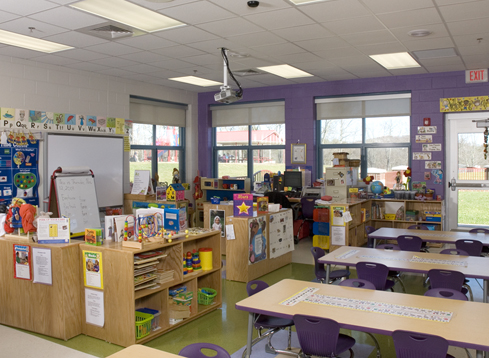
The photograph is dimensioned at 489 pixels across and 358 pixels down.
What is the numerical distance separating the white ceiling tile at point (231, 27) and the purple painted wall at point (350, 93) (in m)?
4.04

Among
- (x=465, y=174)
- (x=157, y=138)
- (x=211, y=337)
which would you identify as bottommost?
(x=211, y=337)

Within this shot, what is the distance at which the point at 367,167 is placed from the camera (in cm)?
939

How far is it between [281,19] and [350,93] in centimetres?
435

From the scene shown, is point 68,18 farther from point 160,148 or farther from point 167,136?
point 167,136

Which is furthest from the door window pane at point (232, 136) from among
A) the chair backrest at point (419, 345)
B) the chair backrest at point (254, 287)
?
the chair backrest at point (419, 345)

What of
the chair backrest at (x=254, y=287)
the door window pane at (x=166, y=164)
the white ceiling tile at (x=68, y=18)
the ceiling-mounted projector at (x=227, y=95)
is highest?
the white ceiling tile at (x=68, y=18)

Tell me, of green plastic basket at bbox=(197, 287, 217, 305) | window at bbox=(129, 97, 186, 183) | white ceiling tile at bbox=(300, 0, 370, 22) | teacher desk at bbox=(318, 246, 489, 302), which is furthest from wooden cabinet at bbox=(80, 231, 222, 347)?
window at bbox=(129, 97, 186, 183)

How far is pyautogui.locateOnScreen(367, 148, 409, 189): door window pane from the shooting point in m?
9.03

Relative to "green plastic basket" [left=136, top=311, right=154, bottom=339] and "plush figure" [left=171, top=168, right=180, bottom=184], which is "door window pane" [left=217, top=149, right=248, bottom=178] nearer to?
"plush figure" [left=171, top=168, right=180, bottom=184]

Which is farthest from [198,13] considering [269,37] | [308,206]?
A: [308,206]

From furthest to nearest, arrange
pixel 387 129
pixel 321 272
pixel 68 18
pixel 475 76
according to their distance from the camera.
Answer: pixel 387 129 → pixel 475 76 → pixel 321 272 → pixel 68 18

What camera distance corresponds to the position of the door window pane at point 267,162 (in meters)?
10.3

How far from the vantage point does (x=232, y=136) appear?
1081cm

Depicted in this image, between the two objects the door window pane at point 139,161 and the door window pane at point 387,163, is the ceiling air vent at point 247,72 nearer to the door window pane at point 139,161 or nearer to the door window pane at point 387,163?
the door window pane at point 139,161
